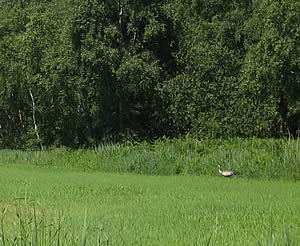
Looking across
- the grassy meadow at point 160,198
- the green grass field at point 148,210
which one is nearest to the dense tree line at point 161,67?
the grassy meadow at point 160,198

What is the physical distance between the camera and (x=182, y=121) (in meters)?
28.0

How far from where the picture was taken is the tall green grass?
14.8 metres

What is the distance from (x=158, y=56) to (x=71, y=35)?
4432mm

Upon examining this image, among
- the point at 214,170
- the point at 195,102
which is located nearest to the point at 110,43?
the point at 195,102

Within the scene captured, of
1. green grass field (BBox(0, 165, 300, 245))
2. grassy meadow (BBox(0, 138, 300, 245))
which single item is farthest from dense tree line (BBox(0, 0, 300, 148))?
green grass field (BBox(0, 165, 300, 245))

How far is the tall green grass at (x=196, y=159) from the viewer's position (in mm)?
14766

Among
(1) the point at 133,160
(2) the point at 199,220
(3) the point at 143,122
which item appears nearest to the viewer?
(2) the point at 199,220

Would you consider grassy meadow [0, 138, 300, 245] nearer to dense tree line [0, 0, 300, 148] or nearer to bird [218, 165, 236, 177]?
bird [218, 165, 236, 177]

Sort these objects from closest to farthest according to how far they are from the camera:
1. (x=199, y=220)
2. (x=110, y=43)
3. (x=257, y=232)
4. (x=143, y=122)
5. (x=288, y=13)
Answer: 1. (x=257, y=232)
2. (x=199, y=220)
3. (x=288, y=13)
4. (x=110, y=43)
5. (x=143, y=122)

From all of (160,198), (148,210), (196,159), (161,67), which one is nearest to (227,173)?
(196,159)

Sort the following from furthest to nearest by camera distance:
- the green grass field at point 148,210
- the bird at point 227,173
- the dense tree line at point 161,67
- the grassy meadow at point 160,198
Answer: the dense tree line at point 161,67
the bird at point 227,173
the grassy meadow at point 160,198
the green grass field at point 148,210

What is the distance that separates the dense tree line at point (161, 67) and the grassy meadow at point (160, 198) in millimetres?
5586

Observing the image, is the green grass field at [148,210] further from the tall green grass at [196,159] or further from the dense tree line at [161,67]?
the dense tree line at [161,67]

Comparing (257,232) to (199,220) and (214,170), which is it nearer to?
(199,220)
